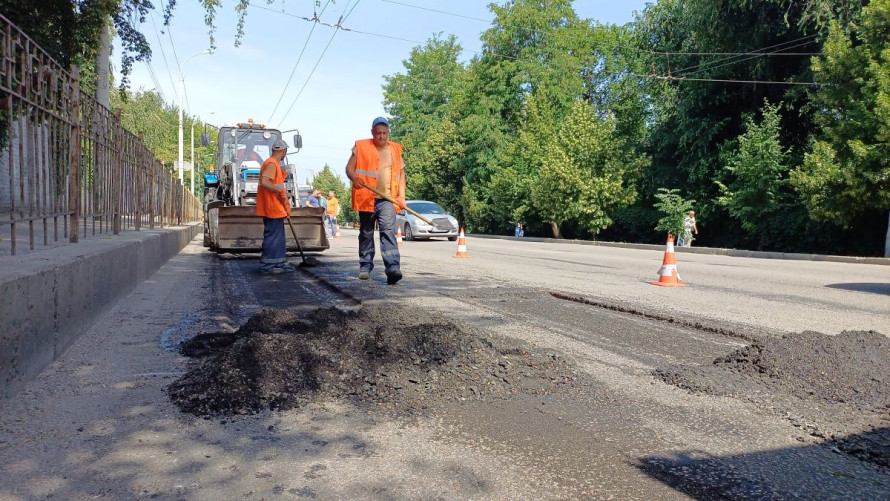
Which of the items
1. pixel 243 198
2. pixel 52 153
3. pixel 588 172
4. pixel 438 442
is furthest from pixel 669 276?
pixel 588 172

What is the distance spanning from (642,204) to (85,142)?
1112 inches

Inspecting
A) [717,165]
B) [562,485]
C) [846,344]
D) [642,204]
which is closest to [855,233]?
[717,165]

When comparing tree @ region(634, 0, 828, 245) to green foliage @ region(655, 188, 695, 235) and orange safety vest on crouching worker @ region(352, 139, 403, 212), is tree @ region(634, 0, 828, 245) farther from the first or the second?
orange safety vest on crouching worker @ region(352, 139, 403, 212)

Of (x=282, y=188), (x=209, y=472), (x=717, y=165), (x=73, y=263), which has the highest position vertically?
(x=717, y=165)

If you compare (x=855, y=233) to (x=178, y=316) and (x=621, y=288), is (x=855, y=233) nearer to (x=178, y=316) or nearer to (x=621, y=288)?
(x=621, y=288)

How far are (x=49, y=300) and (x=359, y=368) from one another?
2.04 meters

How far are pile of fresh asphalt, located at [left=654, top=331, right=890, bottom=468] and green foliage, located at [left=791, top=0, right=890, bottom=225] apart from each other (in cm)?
1590

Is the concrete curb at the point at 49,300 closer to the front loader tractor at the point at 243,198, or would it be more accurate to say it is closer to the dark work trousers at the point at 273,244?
the dark work trousers at the point at 273,244

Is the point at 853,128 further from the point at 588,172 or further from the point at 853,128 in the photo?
the point at 588,172

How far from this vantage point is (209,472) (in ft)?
8.53

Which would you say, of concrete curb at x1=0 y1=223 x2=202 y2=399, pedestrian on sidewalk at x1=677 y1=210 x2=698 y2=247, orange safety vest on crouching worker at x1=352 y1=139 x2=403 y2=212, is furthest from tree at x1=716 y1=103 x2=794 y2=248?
concrete curb at x1=0 y1=223 x2=202 y2=399

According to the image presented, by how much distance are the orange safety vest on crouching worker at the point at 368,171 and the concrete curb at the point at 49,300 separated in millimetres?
2987

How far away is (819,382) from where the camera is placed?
12.7 ft

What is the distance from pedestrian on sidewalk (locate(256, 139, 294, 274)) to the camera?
10.1 metres
